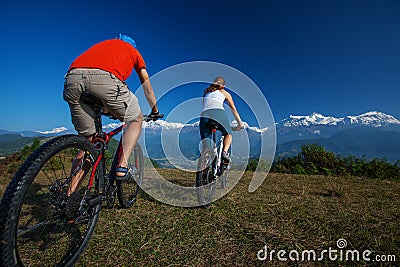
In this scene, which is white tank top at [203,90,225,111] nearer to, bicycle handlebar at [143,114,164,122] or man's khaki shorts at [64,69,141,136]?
bicycle handlebar at [143,114,164,122]

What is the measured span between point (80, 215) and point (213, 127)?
2677 millimetres

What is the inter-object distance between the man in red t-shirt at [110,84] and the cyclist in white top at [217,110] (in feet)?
5.05

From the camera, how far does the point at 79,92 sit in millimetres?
2289

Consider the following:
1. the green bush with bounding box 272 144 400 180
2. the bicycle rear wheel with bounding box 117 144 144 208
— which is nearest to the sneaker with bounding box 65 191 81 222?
the bicycle rear wheel with bounding box 117 144 144 208

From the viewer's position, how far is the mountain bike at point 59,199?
52.2 inches

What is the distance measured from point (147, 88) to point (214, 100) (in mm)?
1628

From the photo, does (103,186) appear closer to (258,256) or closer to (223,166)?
(258,256)

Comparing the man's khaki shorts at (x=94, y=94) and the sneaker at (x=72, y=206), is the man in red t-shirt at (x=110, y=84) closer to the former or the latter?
the man's khaki shorts at (x=94, y=94)

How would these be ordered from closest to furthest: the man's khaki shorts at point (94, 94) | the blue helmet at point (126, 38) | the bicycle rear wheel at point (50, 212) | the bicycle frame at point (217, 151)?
1. the bicycle rear wheel at point (50, 212)
2. the man's khaki shorts at point (94, 94)
3. the blue helmet at point (126, 38)
4. the bicycle frame at point (217, 151)

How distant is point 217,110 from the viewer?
4109mm

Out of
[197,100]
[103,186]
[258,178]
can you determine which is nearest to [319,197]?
[258,178]

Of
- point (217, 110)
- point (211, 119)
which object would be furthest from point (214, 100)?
point (211, 119)

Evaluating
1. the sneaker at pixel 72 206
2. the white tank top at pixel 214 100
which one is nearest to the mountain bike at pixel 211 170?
the white tank top at pixel 214 100

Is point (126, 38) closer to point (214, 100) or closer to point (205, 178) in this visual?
point (214, 100)
